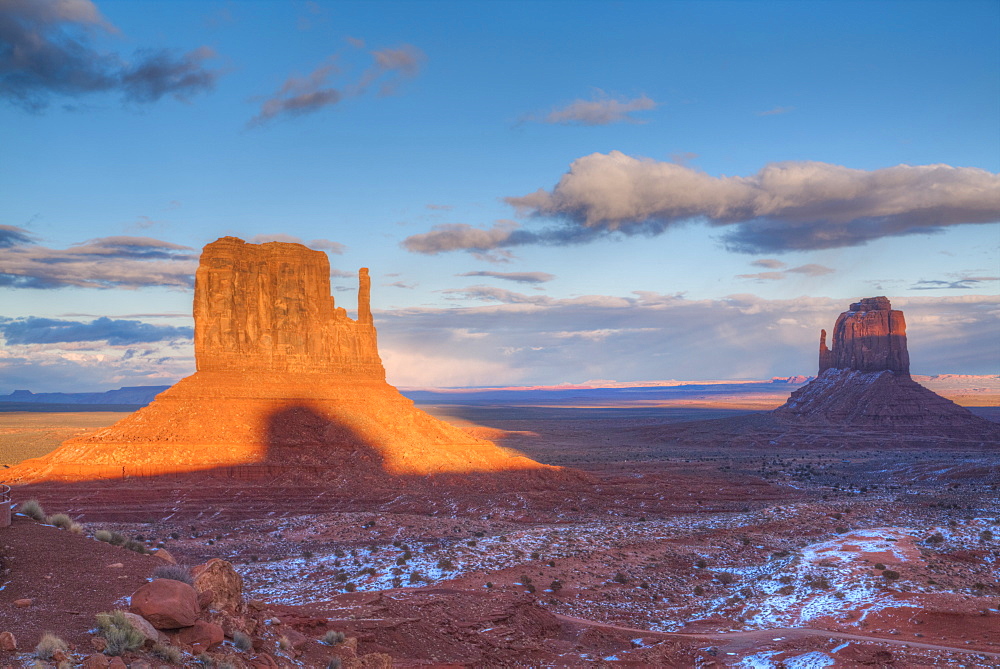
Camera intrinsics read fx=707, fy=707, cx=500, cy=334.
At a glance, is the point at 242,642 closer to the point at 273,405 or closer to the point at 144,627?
the point at 144,627

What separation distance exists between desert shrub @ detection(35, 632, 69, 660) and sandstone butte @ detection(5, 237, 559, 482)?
118ft

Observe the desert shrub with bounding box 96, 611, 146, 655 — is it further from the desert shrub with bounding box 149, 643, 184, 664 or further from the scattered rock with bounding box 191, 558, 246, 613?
the scattered rock with bounding box 191, 558, 246, 613

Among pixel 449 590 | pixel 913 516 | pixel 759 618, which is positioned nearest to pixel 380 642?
pixel 449 590

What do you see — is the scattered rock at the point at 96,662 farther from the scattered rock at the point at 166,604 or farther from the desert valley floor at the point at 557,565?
the scattered rock at the point at 166,604

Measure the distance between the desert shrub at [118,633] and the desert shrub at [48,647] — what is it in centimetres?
55

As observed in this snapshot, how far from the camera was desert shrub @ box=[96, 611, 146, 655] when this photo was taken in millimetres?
9656

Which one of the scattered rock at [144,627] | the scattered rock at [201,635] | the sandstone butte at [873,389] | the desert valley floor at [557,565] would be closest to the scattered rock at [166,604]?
the scattered rock at [201,635]

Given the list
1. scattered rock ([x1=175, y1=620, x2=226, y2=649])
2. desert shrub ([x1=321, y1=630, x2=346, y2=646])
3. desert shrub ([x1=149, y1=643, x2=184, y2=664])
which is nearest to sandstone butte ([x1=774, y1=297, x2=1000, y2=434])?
desert shrub ([x1=321, y1=630, x2=346, y2=646])

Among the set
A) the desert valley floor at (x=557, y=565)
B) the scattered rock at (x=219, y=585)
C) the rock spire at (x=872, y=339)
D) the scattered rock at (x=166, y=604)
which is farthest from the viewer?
the rock spire at (x=872, y=339)

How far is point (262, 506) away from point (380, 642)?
24.7 metres

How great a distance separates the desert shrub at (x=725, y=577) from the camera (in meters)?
23.8

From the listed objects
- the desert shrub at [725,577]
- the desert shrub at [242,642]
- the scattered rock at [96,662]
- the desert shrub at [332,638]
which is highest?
the scattered rock at [96,662]

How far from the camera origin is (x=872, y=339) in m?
111

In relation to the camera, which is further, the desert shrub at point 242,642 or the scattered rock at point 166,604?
the desert shrub at point 242,642
